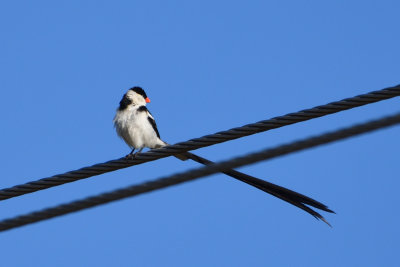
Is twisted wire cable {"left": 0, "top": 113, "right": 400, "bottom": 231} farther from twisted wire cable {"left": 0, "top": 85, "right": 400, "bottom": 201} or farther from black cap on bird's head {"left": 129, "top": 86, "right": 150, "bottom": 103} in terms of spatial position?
black cap on bird's head {"left": 129, "top": 86, "right": 150, "bottom": 103}

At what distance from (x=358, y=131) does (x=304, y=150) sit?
188 mm

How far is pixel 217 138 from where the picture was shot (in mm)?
3369

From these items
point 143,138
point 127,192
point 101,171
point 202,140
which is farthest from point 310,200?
point 143,138

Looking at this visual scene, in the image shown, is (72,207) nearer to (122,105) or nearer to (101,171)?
(101,171)

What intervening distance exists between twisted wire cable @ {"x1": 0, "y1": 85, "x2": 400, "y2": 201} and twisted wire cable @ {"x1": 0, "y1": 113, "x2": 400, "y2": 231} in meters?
0.65

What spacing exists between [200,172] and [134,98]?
4.21 m

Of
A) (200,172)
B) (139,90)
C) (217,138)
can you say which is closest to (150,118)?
(139,90)

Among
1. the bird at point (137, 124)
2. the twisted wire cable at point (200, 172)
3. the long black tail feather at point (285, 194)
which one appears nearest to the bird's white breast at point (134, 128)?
the bird at point (137, 124)

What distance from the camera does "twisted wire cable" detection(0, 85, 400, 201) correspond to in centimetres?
302

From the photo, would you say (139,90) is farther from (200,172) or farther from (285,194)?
(200,172)

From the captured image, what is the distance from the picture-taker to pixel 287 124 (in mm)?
3166

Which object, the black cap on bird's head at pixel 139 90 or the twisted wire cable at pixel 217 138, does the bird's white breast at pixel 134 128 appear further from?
the twisted wire cable at pixel 217 138

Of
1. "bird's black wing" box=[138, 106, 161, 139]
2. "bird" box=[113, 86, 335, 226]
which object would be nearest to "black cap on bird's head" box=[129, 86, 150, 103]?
"bird" box=[113, 86, 335, 226]

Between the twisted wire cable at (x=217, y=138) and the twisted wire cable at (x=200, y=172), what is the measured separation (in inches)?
25.8
